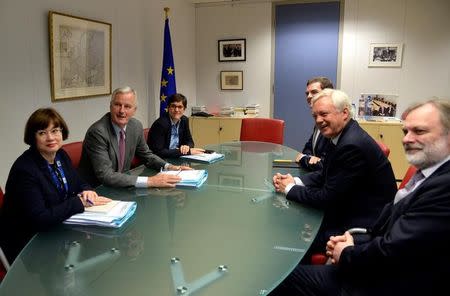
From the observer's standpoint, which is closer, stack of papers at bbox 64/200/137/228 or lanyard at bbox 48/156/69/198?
stack of papers at bbox 64/200/137/228

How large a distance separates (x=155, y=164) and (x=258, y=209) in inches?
41.4

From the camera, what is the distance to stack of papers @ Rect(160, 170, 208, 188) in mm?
2180

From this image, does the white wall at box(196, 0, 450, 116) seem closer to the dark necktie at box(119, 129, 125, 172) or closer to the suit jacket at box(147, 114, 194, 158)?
the suit jacket at box(147, 114, 194, 158)

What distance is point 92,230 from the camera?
1.54 m

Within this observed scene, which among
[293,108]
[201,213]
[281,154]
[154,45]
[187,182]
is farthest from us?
[293,108]

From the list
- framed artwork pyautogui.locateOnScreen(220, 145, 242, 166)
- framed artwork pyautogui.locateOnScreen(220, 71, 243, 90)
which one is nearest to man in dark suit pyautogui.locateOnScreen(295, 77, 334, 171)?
framed artwork pyautogui.locateOnScreen(220, 145, 242, 166)

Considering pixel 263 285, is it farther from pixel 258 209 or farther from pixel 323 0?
pixel 323 0

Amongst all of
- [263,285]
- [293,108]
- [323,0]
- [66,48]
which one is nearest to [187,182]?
[263,285]

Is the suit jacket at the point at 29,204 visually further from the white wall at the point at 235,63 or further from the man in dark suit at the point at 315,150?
the white wall at the point at 235,63

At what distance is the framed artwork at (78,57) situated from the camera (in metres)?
3.18

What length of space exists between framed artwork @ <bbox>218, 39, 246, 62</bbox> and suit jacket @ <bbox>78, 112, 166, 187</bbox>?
3281 mm

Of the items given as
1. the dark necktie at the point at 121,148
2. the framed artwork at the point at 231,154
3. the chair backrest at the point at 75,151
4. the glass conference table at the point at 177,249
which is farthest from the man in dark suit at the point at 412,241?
the chair backrest at the point at 75,151

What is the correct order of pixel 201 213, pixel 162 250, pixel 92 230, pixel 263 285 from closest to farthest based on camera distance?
pixel 263 285 < pixel 162 250 < pixel 92 230 < pixel 201 213

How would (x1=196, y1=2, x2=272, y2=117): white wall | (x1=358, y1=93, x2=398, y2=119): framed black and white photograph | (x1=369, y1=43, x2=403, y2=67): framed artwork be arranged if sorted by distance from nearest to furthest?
1. (x1=369, y1=43, x2=403, y2=67): framed artwork
2. (x1=358, y1=93, x2=398, y2=119): framed black and white photograph
3. (x1=196, y1=2, x2=272, y2=117): white wall
